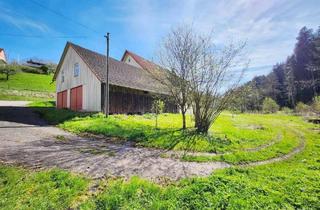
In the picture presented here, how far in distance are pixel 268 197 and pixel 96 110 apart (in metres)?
14.6

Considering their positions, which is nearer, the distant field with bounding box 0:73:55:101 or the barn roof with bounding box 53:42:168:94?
the barn roof with bounding box 53:42:168:94

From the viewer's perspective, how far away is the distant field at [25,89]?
34.0 meters

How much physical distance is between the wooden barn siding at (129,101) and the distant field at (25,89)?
758 inches

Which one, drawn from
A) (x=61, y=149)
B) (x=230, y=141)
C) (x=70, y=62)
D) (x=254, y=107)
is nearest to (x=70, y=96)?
(x=70, y=62)

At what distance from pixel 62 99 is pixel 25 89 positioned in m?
21.5

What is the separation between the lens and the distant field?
34037mm

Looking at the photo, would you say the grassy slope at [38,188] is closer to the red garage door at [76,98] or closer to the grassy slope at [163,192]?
the grassy slope at [163,192]

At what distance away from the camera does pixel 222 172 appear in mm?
5363

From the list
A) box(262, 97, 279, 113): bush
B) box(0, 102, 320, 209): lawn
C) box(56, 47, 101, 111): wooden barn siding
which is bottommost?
box(0, 102, 320, 209): lawn

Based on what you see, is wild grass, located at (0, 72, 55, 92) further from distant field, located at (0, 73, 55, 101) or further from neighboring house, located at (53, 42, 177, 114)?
neighboring house, located at (53, 42, 177, 114)

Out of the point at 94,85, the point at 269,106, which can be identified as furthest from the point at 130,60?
the point at 269,106

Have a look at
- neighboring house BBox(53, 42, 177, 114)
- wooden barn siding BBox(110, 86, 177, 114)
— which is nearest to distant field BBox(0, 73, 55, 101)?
neighboring house BBox(53, 42, 177, 114)

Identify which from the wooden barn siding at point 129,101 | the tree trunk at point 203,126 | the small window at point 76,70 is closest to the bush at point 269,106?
the wooden barn siding at point 129,101

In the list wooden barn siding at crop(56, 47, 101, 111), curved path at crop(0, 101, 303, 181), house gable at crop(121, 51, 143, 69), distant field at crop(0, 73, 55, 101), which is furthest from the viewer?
distant field at crop(0, 73, 55, 101)
